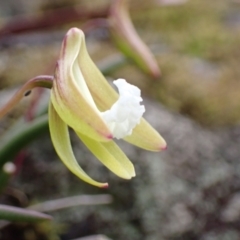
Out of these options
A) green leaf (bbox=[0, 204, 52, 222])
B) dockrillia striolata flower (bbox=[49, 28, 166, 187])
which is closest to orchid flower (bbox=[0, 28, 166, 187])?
dockrillia striolata flower (bbox=[49, 28, 166, 187])

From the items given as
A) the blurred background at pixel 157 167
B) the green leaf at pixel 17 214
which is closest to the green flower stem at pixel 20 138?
the blurred background at pixel 157 167

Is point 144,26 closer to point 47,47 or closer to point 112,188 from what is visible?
point 47,47

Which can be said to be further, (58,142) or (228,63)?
(228,63)

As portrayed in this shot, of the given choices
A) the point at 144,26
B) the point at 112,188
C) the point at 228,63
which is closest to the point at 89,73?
the point at 112,188

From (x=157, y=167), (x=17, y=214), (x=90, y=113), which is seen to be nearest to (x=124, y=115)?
(x=90, y=113)

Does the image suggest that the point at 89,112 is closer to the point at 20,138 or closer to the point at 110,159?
the point at 110,159

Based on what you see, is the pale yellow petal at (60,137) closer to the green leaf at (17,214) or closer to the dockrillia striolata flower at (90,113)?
the dockrillia striolata flower at (90,113)

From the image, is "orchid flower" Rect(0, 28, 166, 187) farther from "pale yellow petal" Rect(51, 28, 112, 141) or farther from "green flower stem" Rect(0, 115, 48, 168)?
"green flower stem" Rect(0, 115, 48, 168)
